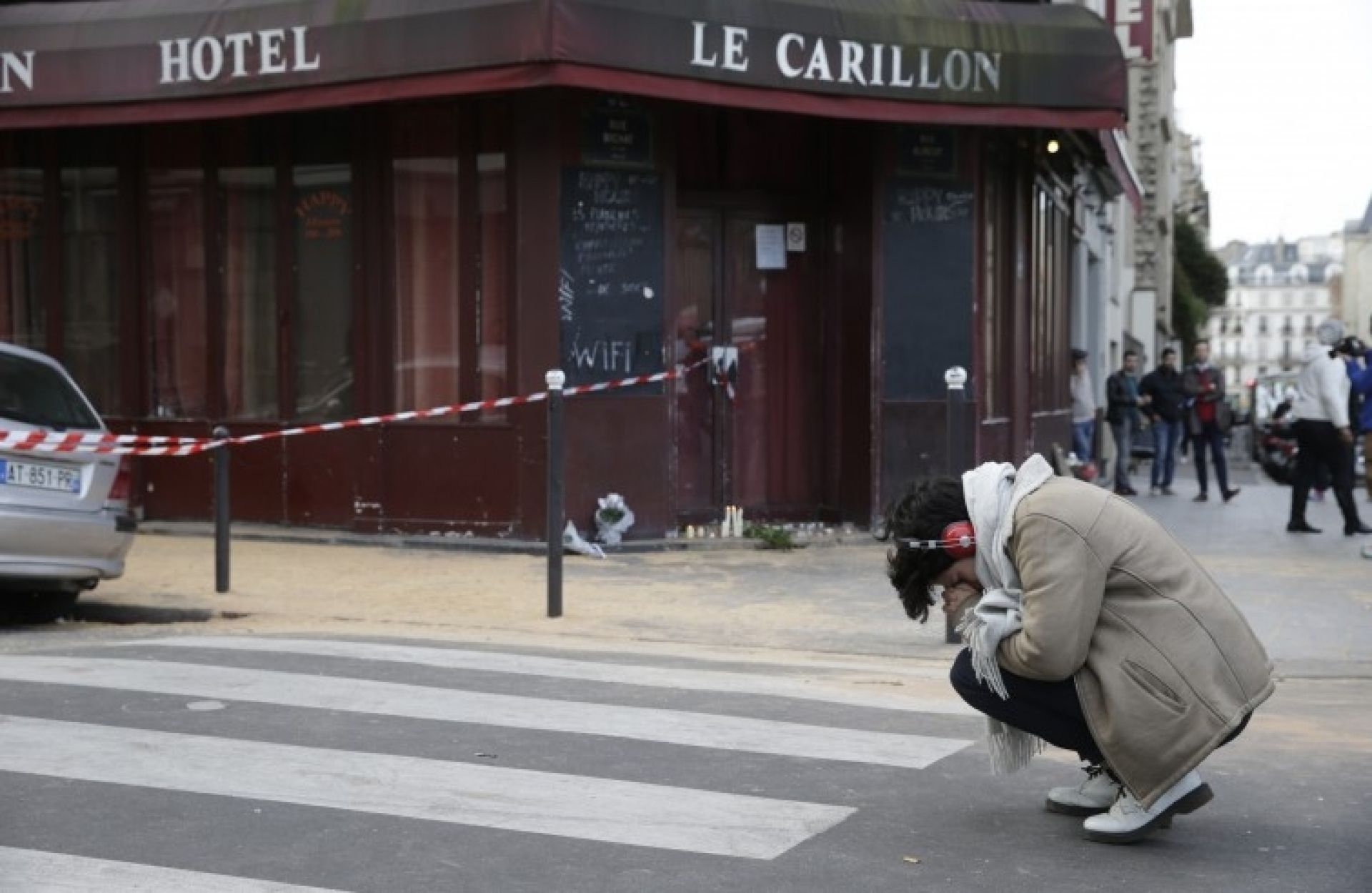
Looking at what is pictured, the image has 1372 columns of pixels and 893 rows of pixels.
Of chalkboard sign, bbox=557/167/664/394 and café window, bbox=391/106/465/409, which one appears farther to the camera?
café window, bbox=391/106/465/409

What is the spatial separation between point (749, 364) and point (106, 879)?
10.4 metres

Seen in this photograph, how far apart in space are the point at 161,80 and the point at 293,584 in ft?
14.4

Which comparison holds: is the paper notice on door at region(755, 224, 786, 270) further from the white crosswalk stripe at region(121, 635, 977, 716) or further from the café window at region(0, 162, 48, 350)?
the white crosswalk stripe at region(121, 635, 977, 716)

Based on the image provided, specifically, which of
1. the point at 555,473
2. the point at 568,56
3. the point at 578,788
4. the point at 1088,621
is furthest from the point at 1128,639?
the point at 568,56

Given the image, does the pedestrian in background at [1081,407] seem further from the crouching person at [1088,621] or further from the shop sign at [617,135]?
the crouching person at [1088,621]

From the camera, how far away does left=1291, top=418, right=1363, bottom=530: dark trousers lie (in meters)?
15.2

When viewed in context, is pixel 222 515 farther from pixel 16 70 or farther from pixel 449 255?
pixel 16 70

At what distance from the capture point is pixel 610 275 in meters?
13.4

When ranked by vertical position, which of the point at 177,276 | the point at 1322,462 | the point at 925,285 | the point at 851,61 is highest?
the point at 851,61

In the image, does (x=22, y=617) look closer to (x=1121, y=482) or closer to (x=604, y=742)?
(x=604, y=742)

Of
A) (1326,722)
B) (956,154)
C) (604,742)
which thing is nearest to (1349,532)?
(956,154)

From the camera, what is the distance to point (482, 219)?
1369 centimetres

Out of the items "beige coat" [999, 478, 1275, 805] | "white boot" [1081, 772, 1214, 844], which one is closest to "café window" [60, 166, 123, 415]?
"white boot" [1081, 772, 1214, 844]

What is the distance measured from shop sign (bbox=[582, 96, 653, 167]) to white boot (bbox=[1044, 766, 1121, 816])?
8.61m
